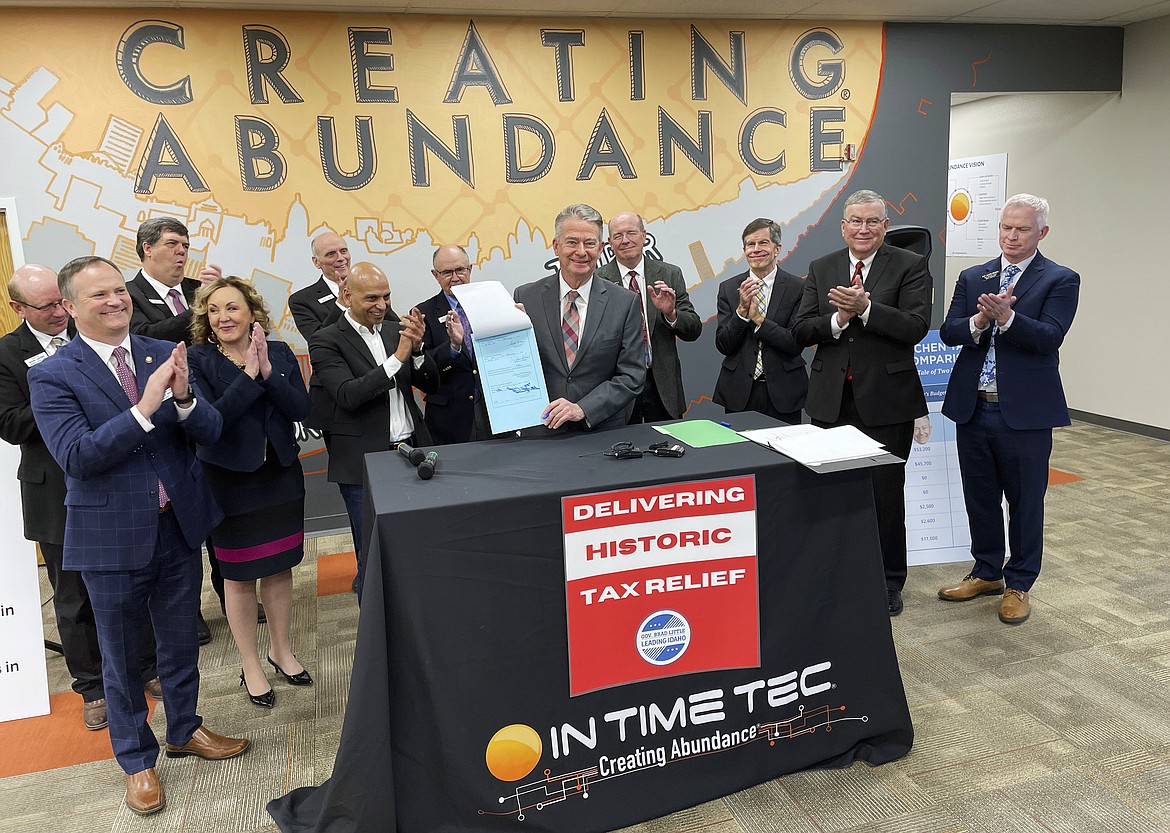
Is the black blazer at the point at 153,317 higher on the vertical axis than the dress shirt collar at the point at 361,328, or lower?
higher

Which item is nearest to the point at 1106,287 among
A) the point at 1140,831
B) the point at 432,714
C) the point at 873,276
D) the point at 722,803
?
the point at 873,276

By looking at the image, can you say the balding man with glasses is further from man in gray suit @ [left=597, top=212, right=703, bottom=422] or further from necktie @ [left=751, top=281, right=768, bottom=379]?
man in gray suit @ [left=597, top=212, right=703, bottom=422]

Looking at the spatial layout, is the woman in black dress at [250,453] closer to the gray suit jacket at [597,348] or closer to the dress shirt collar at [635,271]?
the gray suit jacket at [597,348]

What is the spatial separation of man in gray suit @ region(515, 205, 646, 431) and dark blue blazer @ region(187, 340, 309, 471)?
35.2 inches

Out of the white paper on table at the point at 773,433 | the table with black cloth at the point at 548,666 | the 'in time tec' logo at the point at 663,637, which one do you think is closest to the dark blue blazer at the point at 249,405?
the table with black cloth at the point at 548,666

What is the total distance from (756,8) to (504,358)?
394cm

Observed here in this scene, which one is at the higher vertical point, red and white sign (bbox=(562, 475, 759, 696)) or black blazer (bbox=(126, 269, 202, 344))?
black blazer (bbox=(126, 269, 202, 344))

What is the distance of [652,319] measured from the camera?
3844 millimetres

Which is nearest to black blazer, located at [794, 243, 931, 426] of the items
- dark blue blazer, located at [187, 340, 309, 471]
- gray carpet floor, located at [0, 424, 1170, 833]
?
gray carpet floor, located at [0, 424, 1170, 833]

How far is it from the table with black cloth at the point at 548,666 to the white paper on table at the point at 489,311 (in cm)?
40

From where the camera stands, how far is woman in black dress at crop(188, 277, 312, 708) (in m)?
2.74

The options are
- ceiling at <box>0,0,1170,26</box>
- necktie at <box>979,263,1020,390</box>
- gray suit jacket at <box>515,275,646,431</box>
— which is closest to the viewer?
gray suit jacket at <box>515,275,646,431</box>

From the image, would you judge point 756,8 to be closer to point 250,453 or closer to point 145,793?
point 250,453

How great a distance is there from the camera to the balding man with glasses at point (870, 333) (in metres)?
3.36
